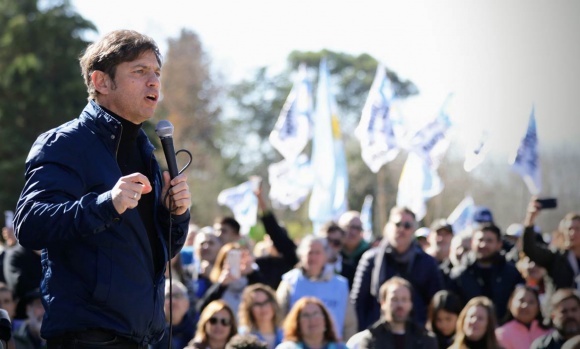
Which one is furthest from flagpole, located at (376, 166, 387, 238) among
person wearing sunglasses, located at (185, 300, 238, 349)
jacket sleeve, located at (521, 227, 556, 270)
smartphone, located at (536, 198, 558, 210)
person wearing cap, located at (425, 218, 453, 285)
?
person wearing sunglasses, located at (185, 300, 238, 349)

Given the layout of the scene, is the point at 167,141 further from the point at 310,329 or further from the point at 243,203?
the point at 243,203

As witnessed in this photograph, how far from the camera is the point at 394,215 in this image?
9.55 m

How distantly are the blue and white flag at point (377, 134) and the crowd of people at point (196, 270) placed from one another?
194cm

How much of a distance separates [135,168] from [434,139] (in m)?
10.9

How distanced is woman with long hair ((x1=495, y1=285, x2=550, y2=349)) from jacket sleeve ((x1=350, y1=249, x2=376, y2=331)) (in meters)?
1.22

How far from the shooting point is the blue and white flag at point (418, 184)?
1493 centimetres

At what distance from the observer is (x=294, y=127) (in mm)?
17359

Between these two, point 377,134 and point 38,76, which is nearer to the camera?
point 377,134

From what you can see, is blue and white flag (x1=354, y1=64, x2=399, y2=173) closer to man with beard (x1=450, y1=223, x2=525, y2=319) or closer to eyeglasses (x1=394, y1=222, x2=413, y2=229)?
man with beard (x1=450, y1=223, x2=525, y2=319)

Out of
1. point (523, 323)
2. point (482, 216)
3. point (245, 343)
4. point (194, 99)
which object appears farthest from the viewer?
point (194, 99)

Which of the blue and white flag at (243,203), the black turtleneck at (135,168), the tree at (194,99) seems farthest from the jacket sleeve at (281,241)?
the tree at (194,99)

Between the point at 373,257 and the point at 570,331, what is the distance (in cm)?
189

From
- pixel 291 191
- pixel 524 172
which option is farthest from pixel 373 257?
pixel 291 191

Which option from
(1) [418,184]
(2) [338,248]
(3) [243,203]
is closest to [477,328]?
(2) [338,248]
